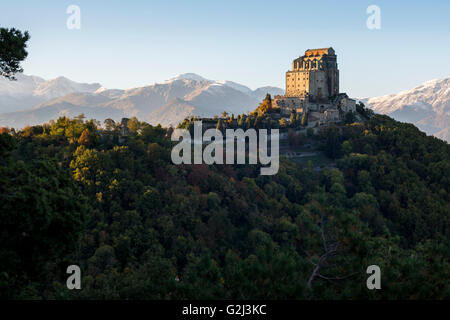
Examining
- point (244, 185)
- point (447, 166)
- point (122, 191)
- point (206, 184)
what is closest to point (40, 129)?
point (122, 191)

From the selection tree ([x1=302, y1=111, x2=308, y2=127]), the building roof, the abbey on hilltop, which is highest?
the building roof

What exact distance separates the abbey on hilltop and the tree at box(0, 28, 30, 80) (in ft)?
205

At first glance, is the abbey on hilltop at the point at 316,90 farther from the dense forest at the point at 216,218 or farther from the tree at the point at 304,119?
the dense forest at the point at 216,218

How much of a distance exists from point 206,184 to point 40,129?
18371 millimetres

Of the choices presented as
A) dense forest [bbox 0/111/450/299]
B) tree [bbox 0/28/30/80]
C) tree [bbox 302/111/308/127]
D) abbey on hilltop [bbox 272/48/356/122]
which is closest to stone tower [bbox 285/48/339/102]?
abbey on hilltop [bbox 272/48/356/122]

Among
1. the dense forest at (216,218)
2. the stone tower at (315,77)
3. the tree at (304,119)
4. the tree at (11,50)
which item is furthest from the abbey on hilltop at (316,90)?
the tree at (11,50)

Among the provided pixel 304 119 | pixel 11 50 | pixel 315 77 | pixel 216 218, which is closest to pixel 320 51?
pixel 315 77

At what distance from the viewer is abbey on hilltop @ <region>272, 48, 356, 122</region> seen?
78500mm

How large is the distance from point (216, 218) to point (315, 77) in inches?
1730

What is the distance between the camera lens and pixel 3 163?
1683cm

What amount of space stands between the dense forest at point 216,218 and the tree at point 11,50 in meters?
3.19

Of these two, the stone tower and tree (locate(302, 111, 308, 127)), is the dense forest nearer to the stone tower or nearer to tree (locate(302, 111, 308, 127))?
tree (locate(302, 111, 308, 127))

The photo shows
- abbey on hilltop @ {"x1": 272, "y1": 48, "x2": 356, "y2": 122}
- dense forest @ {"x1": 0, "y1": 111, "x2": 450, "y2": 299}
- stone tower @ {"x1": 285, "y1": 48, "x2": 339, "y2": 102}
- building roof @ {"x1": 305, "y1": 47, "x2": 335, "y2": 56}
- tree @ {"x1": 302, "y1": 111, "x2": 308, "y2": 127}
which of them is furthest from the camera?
building roof @ {"x1": 305, "y1": 47, "x2": 335, "y2": 56}
